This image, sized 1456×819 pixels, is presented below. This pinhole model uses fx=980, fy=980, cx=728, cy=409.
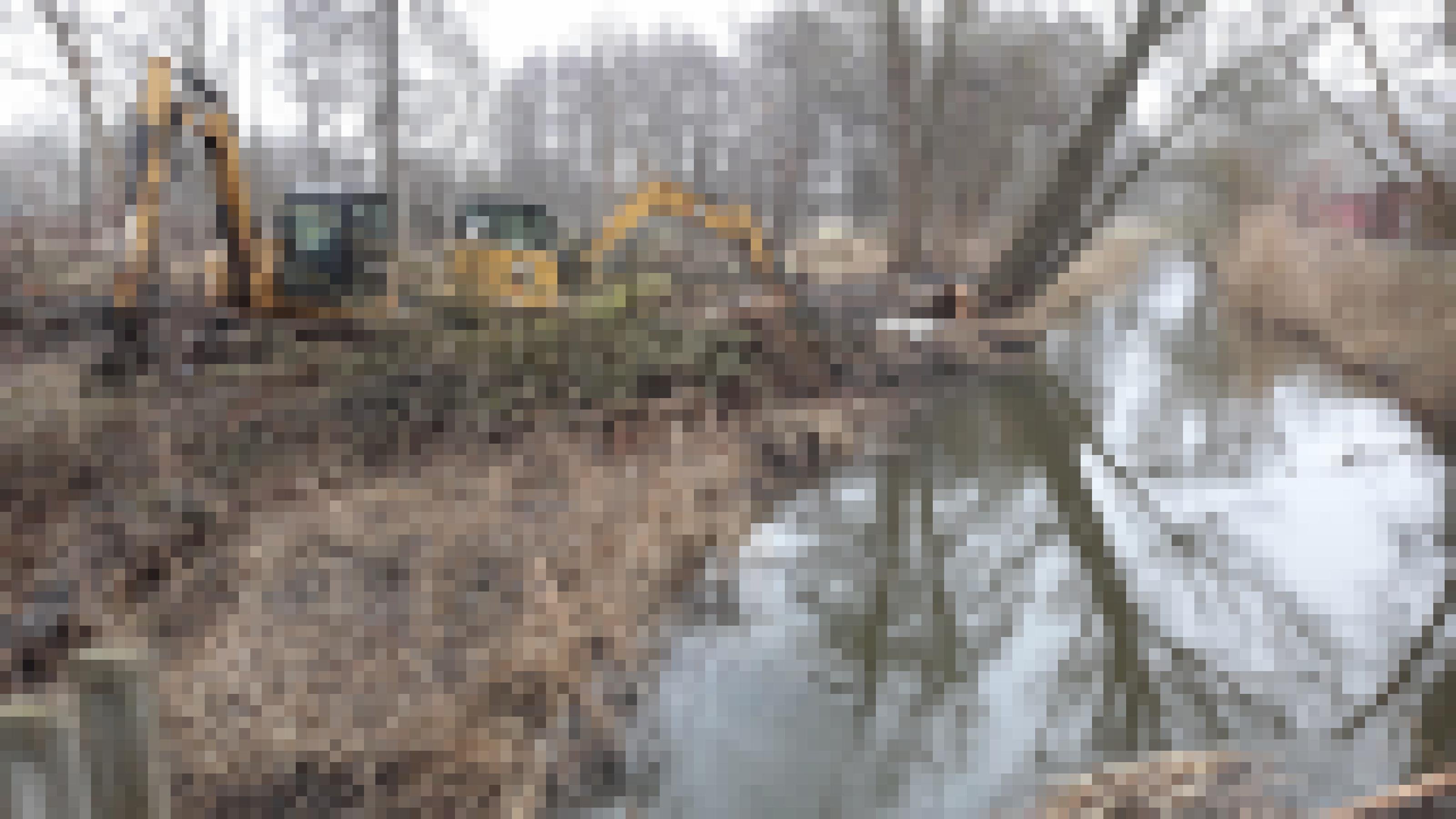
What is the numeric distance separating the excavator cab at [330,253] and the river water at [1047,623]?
4437mm

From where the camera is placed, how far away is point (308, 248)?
9133 mm

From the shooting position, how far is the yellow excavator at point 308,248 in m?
7.45

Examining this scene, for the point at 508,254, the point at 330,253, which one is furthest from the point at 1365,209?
the point at 330,253

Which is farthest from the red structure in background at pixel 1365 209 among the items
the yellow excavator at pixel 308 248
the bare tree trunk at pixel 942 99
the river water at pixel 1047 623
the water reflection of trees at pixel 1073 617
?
the yellow excavator at pixel 308 248

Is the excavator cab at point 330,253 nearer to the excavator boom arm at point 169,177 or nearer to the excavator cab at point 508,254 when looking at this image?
the excavator boom arm at point 169,177

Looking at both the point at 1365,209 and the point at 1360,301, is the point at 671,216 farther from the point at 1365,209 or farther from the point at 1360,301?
the point at 1365,209

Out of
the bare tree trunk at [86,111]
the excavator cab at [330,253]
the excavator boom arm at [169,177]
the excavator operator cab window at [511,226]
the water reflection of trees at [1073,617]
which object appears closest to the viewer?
the water reflection of trees at [1073,617]

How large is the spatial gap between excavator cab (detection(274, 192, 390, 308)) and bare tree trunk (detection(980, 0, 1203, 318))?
430 inches

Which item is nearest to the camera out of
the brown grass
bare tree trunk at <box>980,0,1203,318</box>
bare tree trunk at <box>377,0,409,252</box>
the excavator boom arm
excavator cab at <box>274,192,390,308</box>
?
the excavator boom arm

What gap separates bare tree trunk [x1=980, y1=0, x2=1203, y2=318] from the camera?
567 inches

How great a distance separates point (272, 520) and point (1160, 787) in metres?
4.92

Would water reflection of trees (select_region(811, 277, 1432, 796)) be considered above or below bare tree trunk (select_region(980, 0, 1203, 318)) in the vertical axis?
below

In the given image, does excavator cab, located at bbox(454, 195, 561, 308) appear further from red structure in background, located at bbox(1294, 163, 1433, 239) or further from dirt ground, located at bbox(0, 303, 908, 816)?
red structure in background, located at bbox(1294, 163, 1433, 239)

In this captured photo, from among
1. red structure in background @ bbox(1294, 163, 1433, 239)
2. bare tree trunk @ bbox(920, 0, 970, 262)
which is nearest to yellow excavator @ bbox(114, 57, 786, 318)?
red structure in background @ bbox(1294, 163, 1433, 239)
